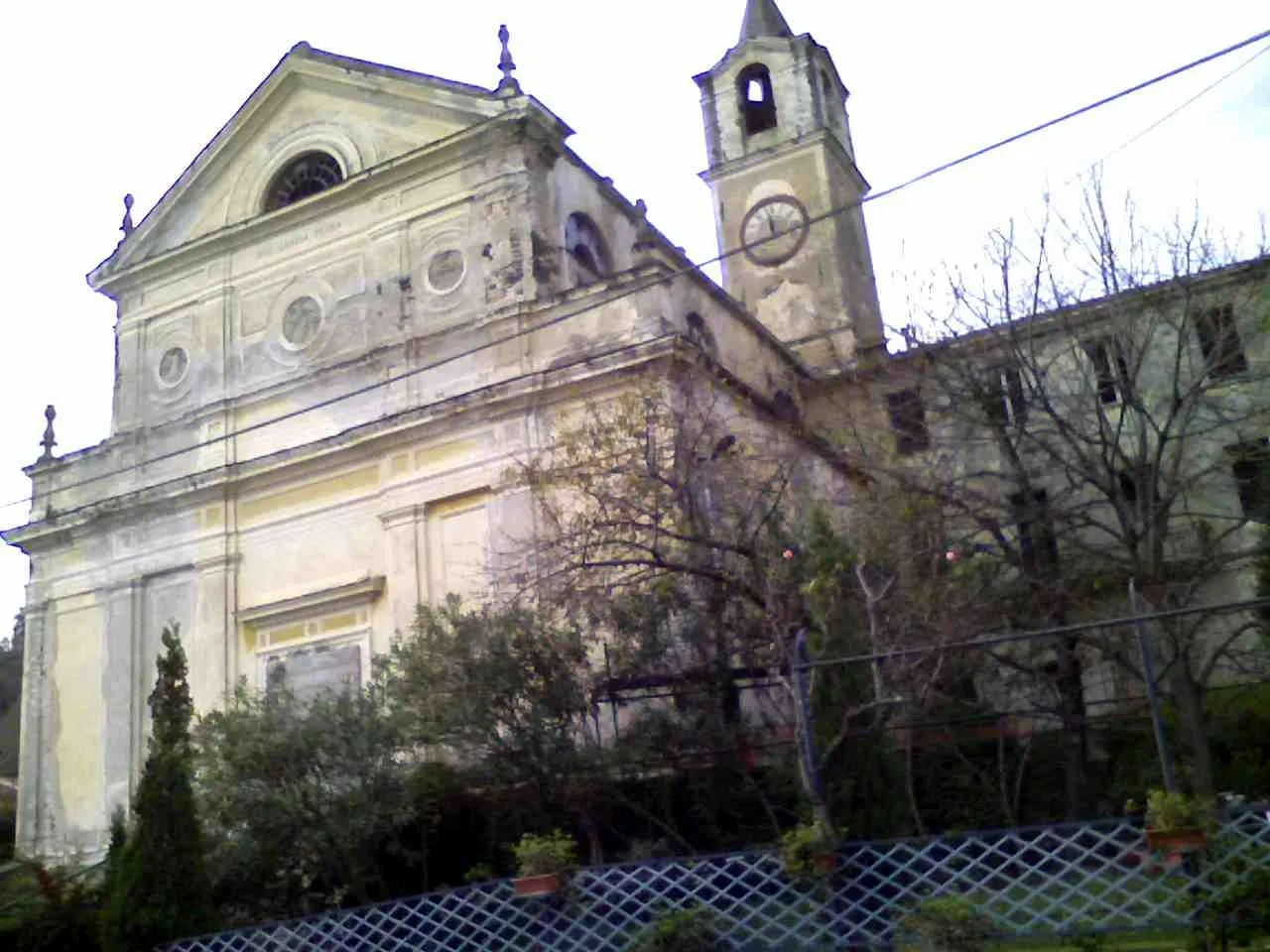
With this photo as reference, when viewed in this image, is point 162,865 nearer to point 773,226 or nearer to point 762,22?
point 773,226

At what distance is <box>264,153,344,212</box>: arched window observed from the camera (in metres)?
24.9

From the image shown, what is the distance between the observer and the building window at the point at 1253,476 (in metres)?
19.6

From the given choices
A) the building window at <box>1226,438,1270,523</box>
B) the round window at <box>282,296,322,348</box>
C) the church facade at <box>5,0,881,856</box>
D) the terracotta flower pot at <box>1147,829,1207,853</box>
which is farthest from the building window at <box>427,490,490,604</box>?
the terracotta flower pot at <box>1147,829,1207,853</box>

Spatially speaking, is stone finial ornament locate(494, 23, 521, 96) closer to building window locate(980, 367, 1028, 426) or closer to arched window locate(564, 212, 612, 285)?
arched window locate(564, 212, 612, 285)

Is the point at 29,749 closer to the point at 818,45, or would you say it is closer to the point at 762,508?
the point at 762,508

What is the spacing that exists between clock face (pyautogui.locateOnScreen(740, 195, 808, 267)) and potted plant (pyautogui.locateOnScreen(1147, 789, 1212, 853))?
23.4m

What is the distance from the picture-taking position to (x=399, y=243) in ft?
75.8

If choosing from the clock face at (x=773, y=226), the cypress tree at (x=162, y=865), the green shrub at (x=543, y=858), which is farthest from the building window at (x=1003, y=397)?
the clock face at (x=773, y=226)

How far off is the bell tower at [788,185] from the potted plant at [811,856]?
2069 centimetres

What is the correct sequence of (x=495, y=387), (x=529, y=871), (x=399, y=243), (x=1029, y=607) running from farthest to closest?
(x=399, y=243)
(x=495, y=387)
(x=1029, y=607)
(x=529, y=871)

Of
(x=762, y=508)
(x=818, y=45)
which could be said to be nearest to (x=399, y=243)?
(x=762, y=508)

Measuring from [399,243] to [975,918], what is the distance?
17.1 metres

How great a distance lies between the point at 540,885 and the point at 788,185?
24190mm

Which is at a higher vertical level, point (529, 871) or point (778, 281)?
point (778, 281)
